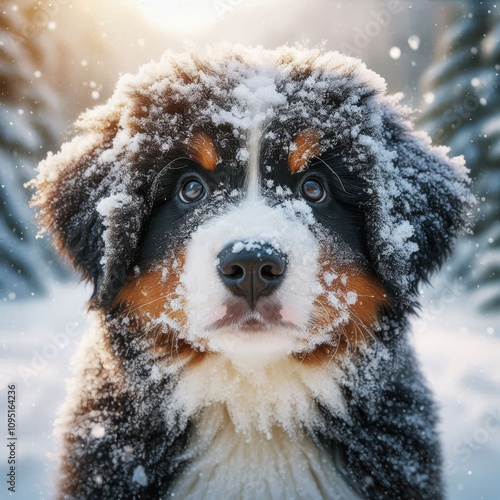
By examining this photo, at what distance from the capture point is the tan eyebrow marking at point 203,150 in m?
2.38

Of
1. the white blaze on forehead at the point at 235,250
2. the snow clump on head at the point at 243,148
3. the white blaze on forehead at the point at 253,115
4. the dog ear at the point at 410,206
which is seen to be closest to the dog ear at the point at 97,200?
the snow clump on head at the point at 243,148

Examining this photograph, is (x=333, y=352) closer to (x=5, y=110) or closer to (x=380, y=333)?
(x=380, y=333)

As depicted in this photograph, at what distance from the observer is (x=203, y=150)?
2383mm

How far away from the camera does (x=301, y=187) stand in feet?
8.01

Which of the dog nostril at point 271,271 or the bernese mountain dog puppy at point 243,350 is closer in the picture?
A: the dog nostril at point 271,271

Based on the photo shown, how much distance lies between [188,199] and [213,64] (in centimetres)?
62

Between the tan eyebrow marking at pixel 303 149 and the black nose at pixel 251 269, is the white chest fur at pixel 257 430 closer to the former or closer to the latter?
the black nose at pixel 251 269

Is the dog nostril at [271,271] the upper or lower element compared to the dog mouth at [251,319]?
upper

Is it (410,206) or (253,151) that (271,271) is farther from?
(410,206)

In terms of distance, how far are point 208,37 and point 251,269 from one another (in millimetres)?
1696

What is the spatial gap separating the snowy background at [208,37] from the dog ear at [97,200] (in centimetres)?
82

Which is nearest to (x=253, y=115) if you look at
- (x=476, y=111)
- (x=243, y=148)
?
(x=243, y=148)

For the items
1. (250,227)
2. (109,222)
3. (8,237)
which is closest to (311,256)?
(250,227)

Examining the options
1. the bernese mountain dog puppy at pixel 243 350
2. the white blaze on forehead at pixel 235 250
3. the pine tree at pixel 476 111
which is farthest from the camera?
the pine tree at pixel 476 111
